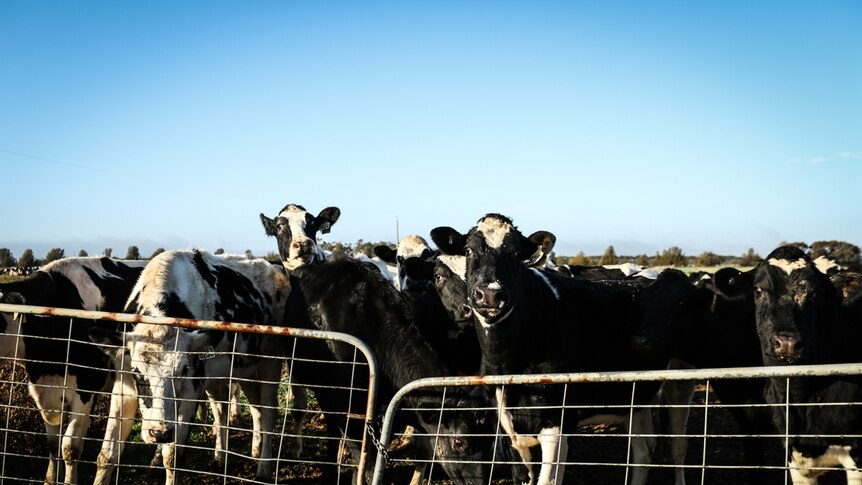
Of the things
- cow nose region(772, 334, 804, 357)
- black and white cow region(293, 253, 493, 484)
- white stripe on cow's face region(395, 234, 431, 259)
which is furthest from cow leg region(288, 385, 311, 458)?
cow nose region(772, 334, 804, 357)

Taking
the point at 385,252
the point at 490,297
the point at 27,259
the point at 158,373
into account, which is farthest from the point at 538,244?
the point at 27,259

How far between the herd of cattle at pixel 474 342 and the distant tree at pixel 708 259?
3526 centimetres

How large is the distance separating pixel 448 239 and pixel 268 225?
13.8 ft

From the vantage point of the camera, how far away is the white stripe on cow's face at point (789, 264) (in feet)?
18.2

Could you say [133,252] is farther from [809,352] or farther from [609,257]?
[609,257]

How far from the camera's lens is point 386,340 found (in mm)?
5996

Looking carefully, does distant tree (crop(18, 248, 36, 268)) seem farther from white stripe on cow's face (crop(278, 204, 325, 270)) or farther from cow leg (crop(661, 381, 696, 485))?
cow leg (crop(661, 381, 696, 485))

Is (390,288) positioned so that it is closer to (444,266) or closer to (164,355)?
(444,266)

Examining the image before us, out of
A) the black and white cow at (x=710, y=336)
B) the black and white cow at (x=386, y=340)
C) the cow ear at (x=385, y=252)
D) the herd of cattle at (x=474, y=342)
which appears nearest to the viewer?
the black and white cow at (x=386, y=340)

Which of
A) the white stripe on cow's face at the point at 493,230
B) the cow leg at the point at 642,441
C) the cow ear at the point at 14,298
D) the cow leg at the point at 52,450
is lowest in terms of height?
the cow leg at the point at 52,450

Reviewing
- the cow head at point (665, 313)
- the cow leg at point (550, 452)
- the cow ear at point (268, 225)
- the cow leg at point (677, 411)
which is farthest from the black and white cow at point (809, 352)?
the cow ear at point (268, 225)

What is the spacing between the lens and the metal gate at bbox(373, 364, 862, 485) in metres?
3.38

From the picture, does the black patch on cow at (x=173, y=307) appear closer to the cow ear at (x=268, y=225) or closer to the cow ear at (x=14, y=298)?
the cow ear at (x=14, y=298)

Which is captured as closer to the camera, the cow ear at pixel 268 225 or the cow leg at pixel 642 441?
the cow leg at pixel 642 441
